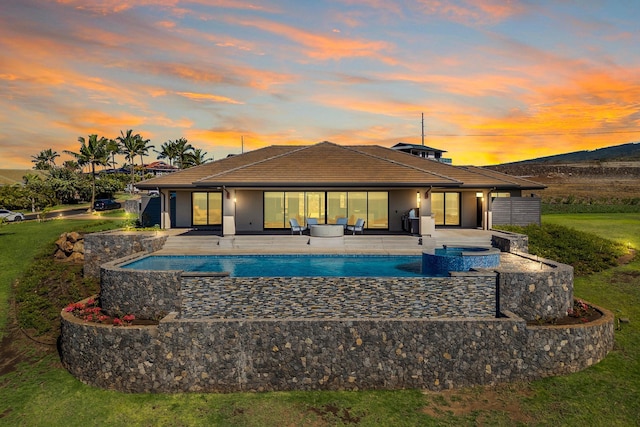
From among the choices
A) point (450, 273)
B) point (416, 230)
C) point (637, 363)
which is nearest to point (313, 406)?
point (450, 273)

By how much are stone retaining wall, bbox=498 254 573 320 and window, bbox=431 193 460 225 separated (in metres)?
12.7

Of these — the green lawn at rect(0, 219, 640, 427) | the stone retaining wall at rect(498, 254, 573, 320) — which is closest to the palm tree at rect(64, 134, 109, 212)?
the green lawn at rect(0, 219, 640, 427)

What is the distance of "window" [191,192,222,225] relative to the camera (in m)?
24.0

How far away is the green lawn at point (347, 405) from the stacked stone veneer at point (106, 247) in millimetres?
7498

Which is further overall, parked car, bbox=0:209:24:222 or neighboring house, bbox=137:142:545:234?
parked car, bbox=0:209:24:222

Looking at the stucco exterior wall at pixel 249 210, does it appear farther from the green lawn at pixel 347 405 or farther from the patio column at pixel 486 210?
the patio column at pixel 486 210

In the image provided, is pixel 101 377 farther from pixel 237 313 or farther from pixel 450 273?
pixel 450 273

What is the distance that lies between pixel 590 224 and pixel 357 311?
2671 centimetres

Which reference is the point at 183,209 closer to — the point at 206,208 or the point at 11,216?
Answer: the point at 206,208

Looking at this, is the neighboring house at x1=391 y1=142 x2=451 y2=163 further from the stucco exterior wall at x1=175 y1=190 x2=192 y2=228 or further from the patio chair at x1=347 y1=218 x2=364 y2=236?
the stucco exterior wall at x1=175 y1=190 x2=192 y2=228

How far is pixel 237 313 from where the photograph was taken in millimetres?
11320

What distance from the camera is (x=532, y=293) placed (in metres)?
12.0

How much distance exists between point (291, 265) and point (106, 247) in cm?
1029

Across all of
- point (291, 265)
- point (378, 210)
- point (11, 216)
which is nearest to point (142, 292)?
point (291, 265)
